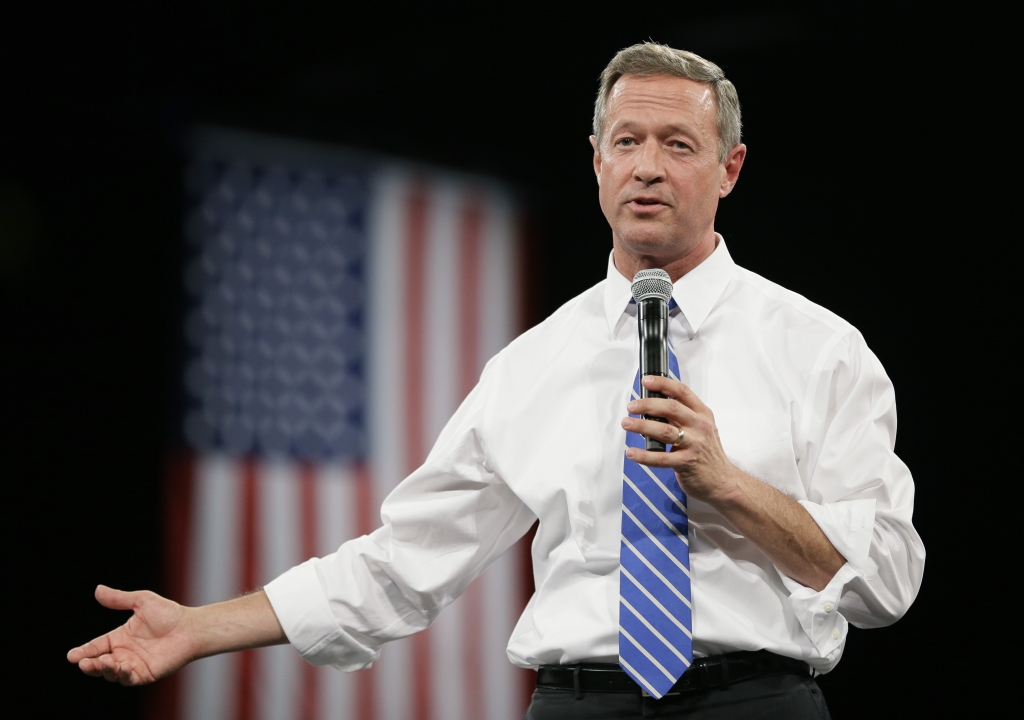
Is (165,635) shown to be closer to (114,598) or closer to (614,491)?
(114,598)

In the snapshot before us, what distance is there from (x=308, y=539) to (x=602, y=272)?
5.34 feet

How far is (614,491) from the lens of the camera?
157cm

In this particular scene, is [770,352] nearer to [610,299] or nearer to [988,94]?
[610,299]

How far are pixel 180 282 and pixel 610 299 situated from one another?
2.58 meters

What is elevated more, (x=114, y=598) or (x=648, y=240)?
(x=648, y=240)

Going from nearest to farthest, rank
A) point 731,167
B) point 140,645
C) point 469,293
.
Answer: point 140,645 < point 731,167 < point 469,293

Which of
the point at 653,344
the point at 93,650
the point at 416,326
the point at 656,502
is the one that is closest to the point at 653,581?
the point at 656,502

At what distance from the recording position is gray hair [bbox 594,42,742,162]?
68.6 inches

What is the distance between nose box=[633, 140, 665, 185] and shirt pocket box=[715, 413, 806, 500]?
0.43m

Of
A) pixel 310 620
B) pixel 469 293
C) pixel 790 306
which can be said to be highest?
pixel 469 293

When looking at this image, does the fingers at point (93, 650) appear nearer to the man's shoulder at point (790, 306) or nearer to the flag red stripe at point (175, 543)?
the man's shoulder at point (790, 306)

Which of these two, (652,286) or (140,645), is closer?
(652,286)

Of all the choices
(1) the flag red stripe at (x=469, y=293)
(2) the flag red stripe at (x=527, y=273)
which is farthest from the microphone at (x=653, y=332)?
(2) the flag red stripe at (x=527, y=273)

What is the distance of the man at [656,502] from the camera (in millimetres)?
1390
